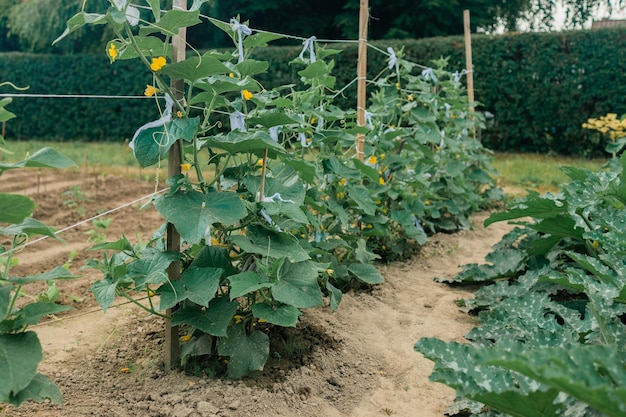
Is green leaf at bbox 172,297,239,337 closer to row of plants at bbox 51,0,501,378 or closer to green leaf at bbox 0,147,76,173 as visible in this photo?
row of plants at bbox 51,0,501,378

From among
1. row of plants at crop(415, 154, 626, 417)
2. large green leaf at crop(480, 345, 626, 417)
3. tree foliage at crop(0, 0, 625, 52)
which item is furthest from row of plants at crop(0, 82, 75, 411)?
tree foliage at crop(0, 0, 625, 52)

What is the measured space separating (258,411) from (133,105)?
1163 cm

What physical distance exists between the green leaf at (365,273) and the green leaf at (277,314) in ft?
3.23

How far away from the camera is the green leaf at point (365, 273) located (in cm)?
322

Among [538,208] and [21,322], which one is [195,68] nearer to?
[21,322]

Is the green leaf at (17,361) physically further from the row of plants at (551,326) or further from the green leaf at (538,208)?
the green leaf at (538,208)

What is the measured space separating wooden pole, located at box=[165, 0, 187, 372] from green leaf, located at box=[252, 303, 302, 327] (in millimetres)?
342

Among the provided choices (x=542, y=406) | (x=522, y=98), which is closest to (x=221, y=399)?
(x=542, y=406)

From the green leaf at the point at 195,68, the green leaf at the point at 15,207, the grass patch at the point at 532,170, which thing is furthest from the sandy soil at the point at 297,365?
the grass patch at the point at 532,170

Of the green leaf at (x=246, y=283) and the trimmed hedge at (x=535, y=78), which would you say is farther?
the trimmed hedge at (x=535, y=78)

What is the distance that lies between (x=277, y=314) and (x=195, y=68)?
0.93 metres

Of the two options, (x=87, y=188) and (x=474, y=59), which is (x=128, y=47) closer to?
(x=87, y=188)

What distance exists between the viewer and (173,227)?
2277mm

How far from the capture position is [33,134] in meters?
13.6
